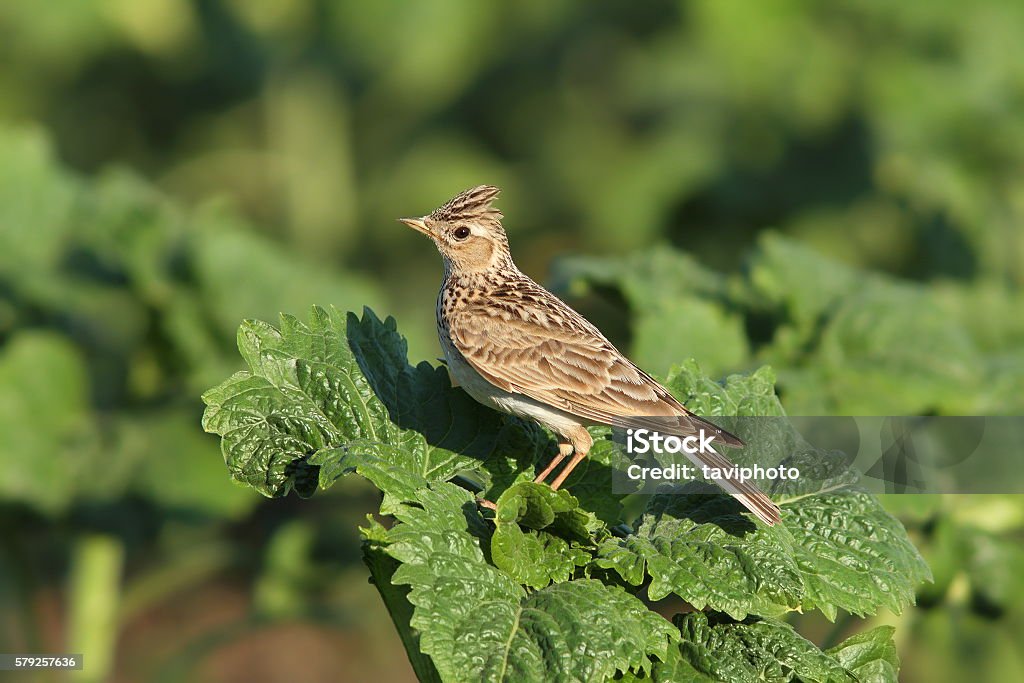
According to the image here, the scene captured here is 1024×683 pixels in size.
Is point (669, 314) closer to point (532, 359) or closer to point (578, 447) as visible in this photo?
point (532, 359)

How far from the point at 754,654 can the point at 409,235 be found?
9.16m

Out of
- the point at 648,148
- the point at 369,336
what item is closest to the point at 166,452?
the point at 369,336

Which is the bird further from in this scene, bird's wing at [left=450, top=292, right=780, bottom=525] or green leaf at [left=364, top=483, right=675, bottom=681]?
green leaf at [left=364, top=483, right=675, bottom=681]

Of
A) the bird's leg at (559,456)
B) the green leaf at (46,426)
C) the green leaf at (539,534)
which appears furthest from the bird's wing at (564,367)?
the green leaf at (46,426)

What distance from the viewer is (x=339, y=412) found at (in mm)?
3498

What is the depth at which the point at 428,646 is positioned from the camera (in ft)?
9.32

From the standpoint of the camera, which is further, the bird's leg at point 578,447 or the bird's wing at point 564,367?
the bird's wing at point 564,367

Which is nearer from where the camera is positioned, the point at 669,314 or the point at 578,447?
the point at 578,447

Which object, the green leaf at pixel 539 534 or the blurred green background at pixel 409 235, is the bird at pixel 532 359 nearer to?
the green leaf at pixel 539 534

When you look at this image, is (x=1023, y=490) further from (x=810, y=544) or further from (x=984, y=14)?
(x=984, y=14)

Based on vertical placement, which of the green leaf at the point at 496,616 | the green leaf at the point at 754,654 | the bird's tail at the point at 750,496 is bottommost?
the green leaf at the point at 754,654

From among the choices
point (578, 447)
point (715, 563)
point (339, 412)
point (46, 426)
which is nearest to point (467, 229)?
point (578, 447)

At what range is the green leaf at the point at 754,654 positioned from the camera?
10.1ft

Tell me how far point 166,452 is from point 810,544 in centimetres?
365
